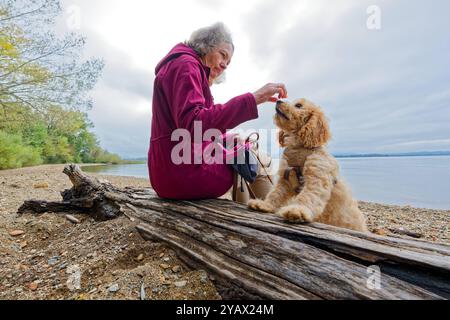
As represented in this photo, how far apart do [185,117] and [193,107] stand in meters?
0.11

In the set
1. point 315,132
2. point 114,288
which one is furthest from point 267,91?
point 114,288

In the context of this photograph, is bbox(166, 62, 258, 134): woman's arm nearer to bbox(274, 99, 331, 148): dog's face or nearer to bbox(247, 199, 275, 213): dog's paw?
bbox(274, 99, 331, 148): dog's face

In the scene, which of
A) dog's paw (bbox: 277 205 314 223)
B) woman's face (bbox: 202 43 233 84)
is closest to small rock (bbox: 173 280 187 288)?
dog's paw (bbox: 277 205 314 223)

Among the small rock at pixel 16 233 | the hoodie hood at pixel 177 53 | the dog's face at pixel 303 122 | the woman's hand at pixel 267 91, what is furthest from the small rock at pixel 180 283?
the small rock at pixel 16 233

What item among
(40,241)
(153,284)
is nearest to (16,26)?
(40,241)

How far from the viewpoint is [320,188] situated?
2307mm

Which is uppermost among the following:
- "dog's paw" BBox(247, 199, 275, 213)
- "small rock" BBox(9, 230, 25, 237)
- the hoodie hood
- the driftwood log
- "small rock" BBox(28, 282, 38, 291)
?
the hoodie hood

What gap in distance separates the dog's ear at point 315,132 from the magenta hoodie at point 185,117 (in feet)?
2.42

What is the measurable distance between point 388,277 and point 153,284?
4.94 feet

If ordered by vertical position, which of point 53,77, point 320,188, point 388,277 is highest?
point 53,77

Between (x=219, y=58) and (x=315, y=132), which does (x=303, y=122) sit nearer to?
(x=315, y=132)

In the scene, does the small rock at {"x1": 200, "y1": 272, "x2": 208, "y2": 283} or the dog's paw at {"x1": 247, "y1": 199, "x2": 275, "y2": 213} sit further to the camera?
the dog's paw at {"x1": 247, "y1": 199, "x2": 275, "y2": 213}

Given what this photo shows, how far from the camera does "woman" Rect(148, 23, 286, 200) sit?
2100mm
